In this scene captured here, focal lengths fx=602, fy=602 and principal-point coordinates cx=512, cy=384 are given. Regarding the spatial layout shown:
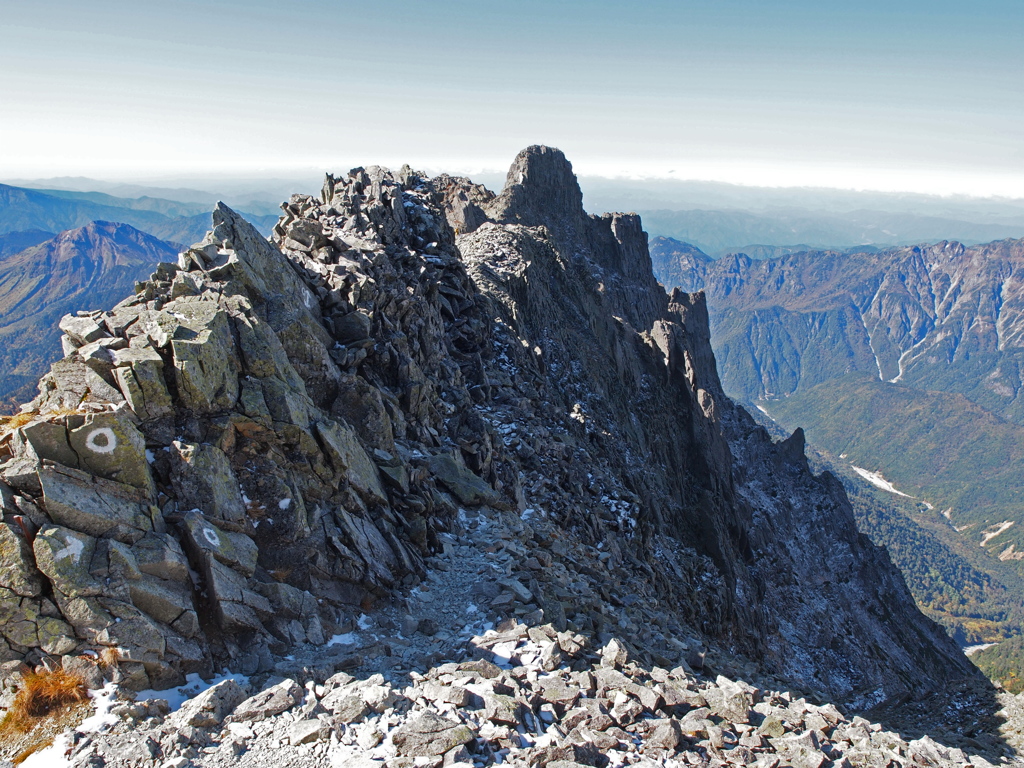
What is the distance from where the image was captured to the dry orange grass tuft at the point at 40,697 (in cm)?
1231

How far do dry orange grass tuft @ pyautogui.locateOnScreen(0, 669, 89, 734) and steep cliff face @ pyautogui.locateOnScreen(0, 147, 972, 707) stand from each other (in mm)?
654

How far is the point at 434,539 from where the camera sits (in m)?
24.8

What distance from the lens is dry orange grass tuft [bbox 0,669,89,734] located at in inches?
485

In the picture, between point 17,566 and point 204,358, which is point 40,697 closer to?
point 17,566

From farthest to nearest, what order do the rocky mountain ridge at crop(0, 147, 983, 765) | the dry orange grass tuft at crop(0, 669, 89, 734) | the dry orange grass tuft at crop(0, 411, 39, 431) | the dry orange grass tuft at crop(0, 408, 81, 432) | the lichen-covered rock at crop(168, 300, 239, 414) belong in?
the lichen-covered rock at crop(168, 300, 239, 414) < the dry orange grass tuft at crop(0, 411, 39, 431) < the dry orange grass tuft at crop(0, 408, 81, 432) < the rocky mountain ridge at crop(0, 147, 983, 765) < the dry orange grass tuft at crop(0, 669, 89, 734)

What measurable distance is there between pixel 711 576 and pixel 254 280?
47.4 metres

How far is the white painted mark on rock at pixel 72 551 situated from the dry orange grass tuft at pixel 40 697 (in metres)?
2.42

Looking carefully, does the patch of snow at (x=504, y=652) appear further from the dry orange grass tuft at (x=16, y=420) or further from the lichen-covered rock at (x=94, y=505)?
the dry orange grass tuft at (x=16, y=420)

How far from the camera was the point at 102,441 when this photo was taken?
16219mm

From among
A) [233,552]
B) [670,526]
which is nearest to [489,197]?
[670,526]

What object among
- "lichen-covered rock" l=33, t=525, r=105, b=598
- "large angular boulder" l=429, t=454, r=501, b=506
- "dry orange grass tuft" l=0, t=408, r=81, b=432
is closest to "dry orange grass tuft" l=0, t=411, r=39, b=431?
"dry orange grass tuft" l=0, t=408, r=81, b=432

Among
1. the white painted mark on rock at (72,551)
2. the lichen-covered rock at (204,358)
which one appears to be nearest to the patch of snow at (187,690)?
the white painted mark on rock at (72,551)

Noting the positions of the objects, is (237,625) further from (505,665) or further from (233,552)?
(505,665)

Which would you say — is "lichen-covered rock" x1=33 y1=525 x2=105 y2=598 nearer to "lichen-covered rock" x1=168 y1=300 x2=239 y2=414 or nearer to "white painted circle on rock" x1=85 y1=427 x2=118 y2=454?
"white painted circle on rock" x1=85 y1=427 x2=118 y2=454
